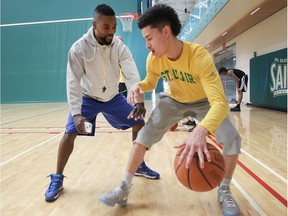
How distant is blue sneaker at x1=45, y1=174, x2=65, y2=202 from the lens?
2466 mm

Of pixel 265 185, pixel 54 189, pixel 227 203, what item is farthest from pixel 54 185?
pixel 265 185

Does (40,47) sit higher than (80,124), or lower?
higher

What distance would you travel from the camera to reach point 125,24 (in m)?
10.4

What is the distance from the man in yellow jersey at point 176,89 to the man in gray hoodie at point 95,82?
250 mm

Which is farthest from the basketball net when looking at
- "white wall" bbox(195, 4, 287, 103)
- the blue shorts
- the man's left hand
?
the man's left hand

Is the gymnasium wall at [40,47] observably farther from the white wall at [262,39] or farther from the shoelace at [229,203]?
the shoelace at [229,203]

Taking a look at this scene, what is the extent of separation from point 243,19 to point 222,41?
4.77 metres

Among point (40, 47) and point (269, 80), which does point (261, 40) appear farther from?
point (40, 47)

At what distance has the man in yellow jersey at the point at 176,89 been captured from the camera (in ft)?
6.34

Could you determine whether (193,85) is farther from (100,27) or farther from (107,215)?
(107,215)

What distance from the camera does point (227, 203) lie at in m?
2.13

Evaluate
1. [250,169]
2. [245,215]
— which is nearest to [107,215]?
[245,215]

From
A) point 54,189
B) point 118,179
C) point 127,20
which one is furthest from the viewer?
point 127,20

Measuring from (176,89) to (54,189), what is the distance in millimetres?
1318
